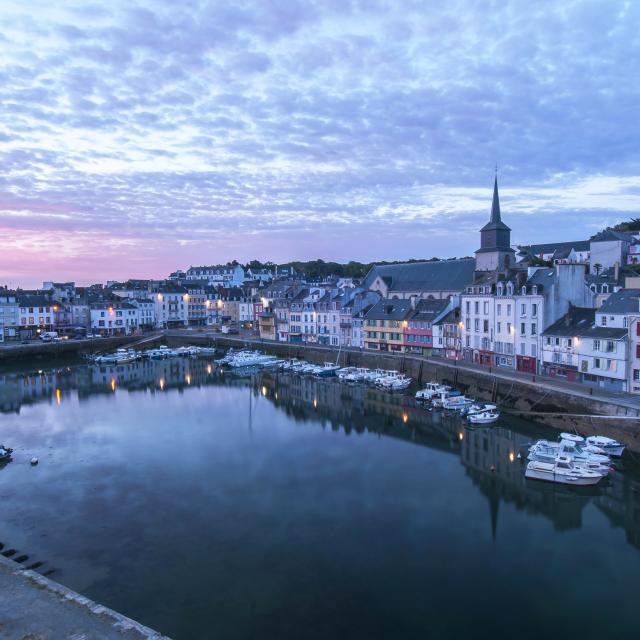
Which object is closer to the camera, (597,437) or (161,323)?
(597,437)

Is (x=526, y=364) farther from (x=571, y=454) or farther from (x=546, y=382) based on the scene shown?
(x=571, y=454)

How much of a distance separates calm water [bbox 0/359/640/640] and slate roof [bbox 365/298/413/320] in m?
20.9

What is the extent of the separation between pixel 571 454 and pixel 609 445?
2743mm

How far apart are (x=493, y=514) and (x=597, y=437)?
900 centimetres

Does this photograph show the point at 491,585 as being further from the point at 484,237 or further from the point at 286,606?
the point at 484,237

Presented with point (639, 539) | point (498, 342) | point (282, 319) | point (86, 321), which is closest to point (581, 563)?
point (639, 539)

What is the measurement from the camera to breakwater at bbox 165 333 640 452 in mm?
28250

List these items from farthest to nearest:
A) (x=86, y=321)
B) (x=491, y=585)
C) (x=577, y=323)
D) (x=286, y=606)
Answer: (x=86, y=321) → (x=577, y=323) → (x=491, y=585) → (x=286, y=606)

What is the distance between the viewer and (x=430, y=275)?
68000 millimetres

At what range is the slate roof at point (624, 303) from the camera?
108ft

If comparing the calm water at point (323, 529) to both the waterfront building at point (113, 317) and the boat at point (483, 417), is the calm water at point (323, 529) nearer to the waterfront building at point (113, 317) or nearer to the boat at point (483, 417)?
the boat at point (483, 417)

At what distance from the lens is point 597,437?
2723cm

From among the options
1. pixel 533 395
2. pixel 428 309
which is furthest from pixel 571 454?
pixel 428 309

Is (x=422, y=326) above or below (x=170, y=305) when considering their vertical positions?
below
